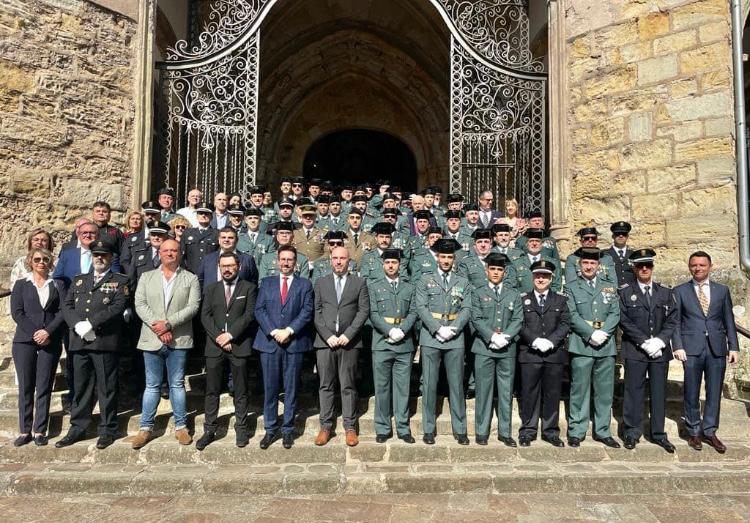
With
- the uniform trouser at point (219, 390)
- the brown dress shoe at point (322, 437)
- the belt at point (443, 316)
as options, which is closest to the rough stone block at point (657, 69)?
the belt at point (443, 316)

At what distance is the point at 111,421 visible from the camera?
14.7ft

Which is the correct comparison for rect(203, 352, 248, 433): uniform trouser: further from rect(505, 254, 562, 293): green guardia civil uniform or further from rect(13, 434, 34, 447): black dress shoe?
rect(505, 254, 562, 293): green guardia civil uniform

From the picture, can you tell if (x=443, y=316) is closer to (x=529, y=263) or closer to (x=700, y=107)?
(x=529, y=263)

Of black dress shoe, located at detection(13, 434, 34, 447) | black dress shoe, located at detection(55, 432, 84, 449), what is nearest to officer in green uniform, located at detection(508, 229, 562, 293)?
black dress shoe, located at detection(55, 432, 84, 449)

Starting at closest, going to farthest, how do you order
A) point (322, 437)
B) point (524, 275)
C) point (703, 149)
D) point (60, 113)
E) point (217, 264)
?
point (322, 437)
point (217, 264)
point (524, 275)
point (703, 149)
point (60, 113)

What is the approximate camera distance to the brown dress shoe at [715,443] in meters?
4.56

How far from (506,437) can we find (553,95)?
5.08 meters

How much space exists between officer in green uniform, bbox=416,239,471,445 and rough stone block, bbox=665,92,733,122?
386cm

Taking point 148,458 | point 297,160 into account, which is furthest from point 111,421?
point 297,160

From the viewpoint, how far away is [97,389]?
4.54 m

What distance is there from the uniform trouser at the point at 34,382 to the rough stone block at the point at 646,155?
263 inches

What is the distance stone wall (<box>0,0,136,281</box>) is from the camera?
661 cm

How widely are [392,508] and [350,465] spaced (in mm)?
682

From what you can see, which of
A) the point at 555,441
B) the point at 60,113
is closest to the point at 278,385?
the point at 555,441
